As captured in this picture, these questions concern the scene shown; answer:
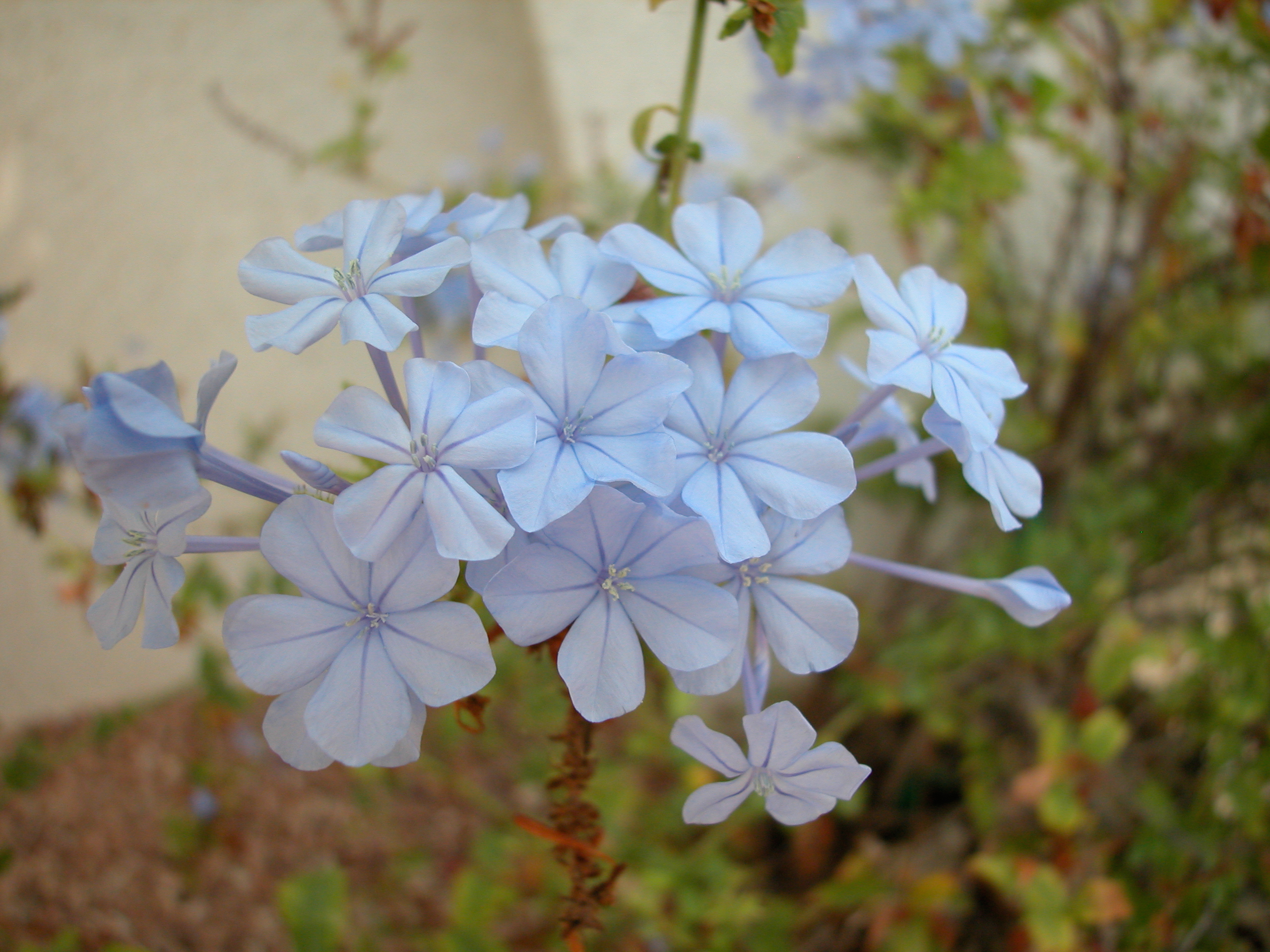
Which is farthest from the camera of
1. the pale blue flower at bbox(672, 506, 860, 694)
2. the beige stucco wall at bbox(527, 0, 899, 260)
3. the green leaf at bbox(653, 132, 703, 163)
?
the beige stucco wall at bbox(527, 0, 899, 260)

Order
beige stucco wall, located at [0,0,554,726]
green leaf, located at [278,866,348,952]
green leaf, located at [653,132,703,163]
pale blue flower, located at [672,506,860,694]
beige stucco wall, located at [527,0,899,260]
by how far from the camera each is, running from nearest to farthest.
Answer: pale blue flower, located at [672,506,860,694] → green leaf, located at [653,132,703,163] → green leaf, located at [278,866,348,952] → beige stucco wall, located at [0,0,554,726] → beige stucco wall, located at [527,0,899,260]

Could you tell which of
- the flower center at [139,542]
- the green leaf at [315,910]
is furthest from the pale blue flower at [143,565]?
the green leaf at [315,910]

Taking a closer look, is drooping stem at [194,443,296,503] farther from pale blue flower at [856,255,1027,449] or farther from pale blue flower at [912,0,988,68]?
pale blue flower at [912,0,988,68]

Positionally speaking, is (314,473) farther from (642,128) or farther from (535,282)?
(642,128)

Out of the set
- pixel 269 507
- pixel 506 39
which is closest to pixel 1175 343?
pixel 506 39

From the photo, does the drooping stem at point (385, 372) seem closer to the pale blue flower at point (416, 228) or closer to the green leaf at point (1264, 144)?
the pale blue flower at point (416, 228)

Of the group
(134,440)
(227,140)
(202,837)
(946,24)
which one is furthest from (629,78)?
(202,837)

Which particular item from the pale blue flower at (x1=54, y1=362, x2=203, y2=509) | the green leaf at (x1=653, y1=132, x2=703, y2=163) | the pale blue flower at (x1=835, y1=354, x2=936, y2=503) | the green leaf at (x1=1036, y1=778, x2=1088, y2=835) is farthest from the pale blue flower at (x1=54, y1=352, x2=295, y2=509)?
the green leaf at (x1=1036, y1=778, x2=1088, y2=835)
